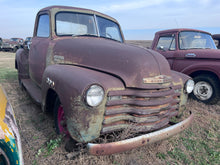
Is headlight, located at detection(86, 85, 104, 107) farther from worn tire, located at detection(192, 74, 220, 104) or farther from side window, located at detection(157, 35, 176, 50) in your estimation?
side window, located at detection(157, 35, 176, 50)

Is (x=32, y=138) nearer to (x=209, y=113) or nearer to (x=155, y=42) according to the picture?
(x=209, y=113)

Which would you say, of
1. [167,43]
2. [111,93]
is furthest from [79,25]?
[167,43]

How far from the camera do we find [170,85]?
2318mm

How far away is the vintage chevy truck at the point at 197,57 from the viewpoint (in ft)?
14.9

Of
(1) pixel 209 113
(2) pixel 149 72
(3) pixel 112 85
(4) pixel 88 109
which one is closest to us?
(4) pixel 88 109

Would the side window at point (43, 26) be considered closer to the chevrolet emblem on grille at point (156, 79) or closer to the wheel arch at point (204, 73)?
the chevrolet emblem on grille at point (156, 79)

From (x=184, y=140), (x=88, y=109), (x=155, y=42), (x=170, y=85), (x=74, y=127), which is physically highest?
(x=155, y=42)

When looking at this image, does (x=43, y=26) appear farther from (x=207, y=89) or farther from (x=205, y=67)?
(x=207, y=89)

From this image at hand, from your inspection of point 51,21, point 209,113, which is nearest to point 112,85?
point 51,21

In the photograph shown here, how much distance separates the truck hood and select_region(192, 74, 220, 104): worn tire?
273 centimetres

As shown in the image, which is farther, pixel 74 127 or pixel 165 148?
pixel 165 148

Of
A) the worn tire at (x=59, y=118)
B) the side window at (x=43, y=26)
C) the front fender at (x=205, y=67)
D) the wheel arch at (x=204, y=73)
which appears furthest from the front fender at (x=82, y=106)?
the wheel arch at (x=204, y=73)

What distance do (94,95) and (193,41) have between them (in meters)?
4.36

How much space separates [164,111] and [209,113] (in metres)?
2.37
